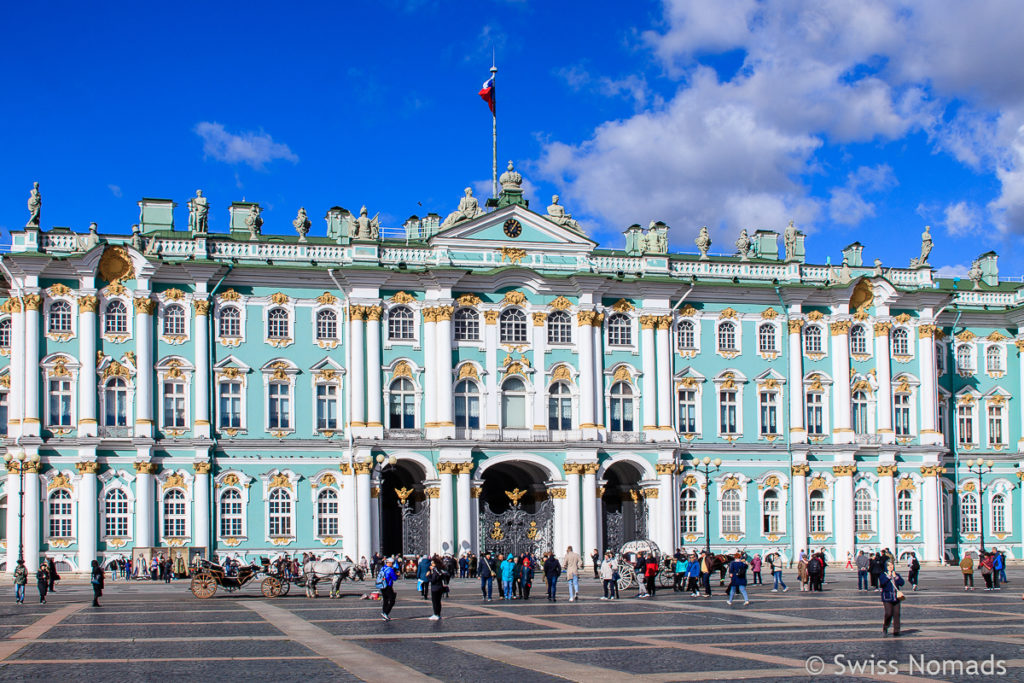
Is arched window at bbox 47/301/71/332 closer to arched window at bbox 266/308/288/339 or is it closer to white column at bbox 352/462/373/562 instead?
arched window at bbox 266/308/288/339

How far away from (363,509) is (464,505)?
198 inches

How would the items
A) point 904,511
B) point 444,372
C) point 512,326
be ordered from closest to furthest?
point 444,372
point 512,326
point 904,511

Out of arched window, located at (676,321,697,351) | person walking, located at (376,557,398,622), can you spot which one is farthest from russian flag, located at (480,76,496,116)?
person walking, located at (376,557,398,622)

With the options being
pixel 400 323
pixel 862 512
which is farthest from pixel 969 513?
pixel 400 323

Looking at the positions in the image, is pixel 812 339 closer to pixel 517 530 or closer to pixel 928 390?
pixel 928 390

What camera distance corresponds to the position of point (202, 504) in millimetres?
64438

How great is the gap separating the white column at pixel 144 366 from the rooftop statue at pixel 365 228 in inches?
430

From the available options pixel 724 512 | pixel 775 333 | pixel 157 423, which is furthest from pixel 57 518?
pixel 775 333

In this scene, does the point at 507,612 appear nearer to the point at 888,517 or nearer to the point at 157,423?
the point at 157,423

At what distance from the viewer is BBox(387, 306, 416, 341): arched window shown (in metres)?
67.6

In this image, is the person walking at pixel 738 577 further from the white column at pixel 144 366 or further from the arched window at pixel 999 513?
the arched window at pixel 999 513

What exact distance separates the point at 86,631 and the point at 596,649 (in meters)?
13.6

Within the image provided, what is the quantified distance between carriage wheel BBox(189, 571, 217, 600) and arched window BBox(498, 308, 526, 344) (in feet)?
83.6

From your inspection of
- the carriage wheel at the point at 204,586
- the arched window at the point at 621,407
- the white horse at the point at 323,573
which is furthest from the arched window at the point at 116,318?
the arched window at the point at 621,407
